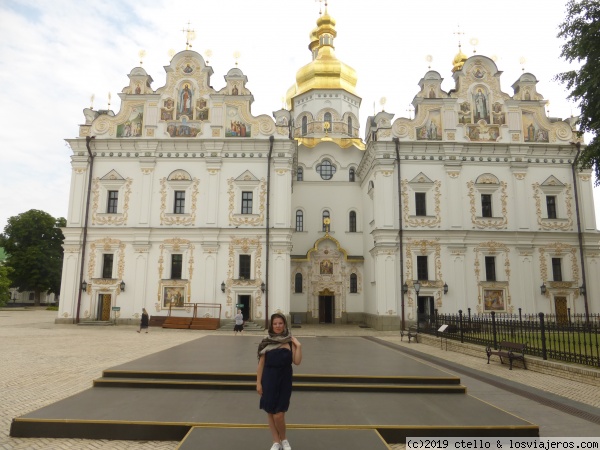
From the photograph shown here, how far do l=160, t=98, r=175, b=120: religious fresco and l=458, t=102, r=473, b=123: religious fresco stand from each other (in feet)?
63.1

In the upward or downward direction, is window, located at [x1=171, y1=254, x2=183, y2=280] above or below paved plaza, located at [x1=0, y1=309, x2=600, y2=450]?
above

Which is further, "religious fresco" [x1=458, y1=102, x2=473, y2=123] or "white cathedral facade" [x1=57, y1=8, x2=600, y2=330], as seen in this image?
"religious fresco" [x1=458, y1=102, x2=473, y2=123]

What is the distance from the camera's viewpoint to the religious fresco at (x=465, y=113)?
29.5 meters

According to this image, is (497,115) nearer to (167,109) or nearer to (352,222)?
(352,222)

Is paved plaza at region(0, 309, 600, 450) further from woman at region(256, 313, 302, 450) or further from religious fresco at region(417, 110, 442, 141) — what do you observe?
religious fresco at region(417, 110, 442, 141)

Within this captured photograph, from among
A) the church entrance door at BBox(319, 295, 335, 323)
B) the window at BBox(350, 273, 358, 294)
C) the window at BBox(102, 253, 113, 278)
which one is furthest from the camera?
the window at BBox(350, 273, 358, 294)

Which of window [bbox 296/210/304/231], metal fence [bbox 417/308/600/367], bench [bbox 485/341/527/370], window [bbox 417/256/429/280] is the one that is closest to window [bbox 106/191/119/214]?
window [bbox 296/210/304/231]

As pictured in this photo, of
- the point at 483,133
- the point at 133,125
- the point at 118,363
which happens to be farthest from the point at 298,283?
the point at 118,363

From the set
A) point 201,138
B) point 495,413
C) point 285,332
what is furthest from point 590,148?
point 201,138

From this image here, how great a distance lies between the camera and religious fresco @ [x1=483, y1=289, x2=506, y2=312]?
2716 cm

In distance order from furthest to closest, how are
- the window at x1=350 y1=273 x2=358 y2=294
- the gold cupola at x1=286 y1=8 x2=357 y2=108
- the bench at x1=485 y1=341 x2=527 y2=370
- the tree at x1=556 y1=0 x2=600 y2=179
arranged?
the gold cupola at x1=286 y1=8 x2=357 y2=108 → the window at x1=350 y1=273 x2=358 y2=294 → the tree at x1=556 y1=0 x2=600 y2=179 → the bench at x1=485 y1=341 x2=527 y2=370

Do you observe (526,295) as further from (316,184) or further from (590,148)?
(316,184)

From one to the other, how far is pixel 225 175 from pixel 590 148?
19.8 meters

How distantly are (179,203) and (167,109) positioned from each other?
642 cm
